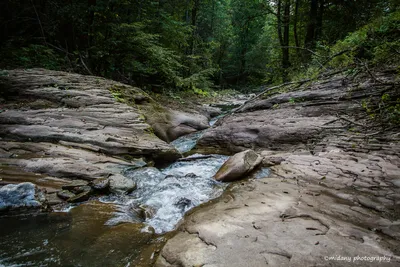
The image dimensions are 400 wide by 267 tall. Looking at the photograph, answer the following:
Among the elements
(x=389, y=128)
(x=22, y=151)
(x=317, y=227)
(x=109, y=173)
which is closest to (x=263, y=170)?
(x=317, y=227)

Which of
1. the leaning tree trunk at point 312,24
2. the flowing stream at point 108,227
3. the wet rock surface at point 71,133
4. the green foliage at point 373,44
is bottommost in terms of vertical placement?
the flowing stream at point 108,227

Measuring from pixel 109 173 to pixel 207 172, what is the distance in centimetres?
215

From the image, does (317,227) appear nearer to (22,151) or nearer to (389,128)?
(389,128)

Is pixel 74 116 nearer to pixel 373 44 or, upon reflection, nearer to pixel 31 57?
pixel 31 57

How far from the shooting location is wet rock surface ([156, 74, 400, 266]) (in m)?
2.09

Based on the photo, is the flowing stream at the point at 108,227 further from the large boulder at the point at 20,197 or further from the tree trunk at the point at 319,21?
the tree trunk at the point at 319,21

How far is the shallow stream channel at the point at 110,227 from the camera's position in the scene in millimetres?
2346

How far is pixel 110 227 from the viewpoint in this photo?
2979mm

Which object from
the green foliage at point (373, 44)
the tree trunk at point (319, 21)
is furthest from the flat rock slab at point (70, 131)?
the tree trunk at point (319, 21)

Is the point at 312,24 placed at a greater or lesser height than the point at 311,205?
greater

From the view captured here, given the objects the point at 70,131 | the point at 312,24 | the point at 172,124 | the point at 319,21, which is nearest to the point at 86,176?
the point at 70,131

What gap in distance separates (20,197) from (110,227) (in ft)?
4.90

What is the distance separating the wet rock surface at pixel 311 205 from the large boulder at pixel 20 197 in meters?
2.30

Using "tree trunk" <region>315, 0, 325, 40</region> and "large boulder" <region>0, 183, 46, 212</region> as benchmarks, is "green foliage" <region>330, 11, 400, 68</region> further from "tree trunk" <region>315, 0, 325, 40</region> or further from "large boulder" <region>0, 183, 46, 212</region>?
"large boulder" <region>0, 183, 46, 212</region>
